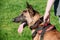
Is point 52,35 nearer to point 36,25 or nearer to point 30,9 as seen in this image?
→ point 36,25

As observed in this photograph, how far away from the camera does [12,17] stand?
32.9 ft

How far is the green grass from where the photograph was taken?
8.38 meters

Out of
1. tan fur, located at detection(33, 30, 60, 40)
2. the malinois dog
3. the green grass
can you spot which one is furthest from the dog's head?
the green grass

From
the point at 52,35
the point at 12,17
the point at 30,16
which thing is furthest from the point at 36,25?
the point at 12,17

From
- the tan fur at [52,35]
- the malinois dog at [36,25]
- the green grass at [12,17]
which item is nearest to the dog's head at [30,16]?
the malinois dog at [36,25]

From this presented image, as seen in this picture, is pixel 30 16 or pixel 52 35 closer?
pixel 52 35

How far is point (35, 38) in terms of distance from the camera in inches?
268

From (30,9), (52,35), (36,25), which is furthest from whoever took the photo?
(30,9)

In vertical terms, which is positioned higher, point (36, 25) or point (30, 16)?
point (30, 16)

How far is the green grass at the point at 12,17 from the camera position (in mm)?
8380

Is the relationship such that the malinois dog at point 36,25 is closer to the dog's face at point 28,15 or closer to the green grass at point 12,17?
the dog's face at point 28,15

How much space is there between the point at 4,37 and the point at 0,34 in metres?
0.23

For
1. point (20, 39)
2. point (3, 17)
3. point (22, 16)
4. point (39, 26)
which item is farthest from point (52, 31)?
point (3, 17)

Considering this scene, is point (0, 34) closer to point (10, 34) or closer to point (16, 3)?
point (10, 34)
